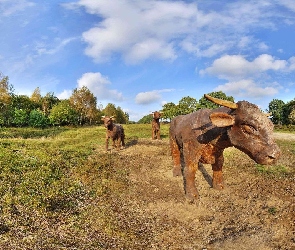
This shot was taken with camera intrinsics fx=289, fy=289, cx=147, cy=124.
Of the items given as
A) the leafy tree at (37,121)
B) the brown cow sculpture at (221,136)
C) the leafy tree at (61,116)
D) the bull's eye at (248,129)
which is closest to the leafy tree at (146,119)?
the leafy tree at (61,116)

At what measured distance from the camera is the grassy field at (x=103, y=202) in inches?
240

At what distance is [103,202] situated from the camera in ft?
26.9

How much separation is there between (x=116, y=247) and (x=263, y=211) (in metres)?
4.08

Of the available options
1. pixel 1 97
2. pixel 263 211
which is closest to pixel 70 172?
pixel 263 211

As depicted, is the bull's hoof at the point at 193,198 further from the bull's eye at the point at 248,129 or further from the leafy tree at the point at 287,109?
the leafy tree at the point at 287,109

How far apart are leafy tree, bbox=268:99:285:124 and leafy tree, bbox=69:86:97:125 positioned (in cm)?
3120

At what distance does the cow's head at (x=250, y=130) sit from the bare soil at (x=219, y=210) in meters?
1.59

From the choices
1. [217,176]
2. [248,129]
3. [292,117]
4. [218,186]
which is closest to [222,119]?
[248,129]

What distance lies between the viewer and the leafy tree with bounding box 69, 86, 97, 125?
53.6 meters

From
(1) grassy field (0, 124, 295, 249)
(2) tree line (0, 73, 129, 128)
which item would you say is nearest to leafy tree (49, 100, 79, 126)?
(2) tree line (0, 73, 129, 128)

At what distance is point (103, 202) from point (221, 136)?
380 centimetres

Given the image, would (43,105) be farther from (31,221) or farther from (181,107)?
(31,221)

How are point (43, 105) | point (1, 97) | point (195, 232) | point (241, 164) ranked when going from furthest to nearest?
point (43, 105)
point (1, 97)
point (241, 164)
point (195, 232)

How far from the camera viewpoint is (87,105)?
54344 mm
